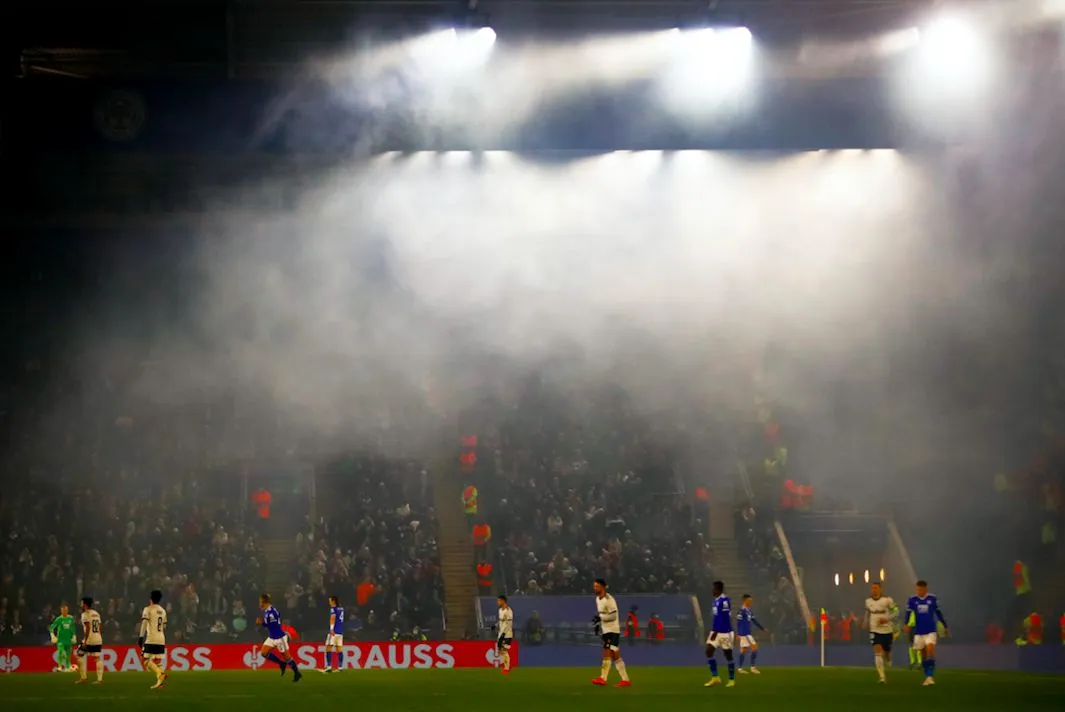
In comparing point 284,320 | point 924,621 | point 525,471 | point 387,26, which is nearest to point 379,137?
point 387,26

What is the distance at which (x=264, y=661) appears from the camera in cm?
3347

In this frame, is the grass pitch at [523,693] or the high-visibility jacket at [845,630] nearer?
the grass pitch at [523,693]

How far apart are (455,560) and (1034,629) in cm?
1734

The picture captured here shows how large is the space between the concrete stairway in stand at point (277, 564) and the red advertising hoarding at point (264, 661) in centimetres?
295

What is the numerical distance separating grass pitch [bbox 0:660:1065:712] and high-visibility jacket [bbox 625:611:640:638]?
257 inches

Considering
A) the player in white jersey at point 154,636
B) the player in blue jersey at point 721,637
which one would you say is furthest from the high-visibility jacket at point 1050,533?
the player in white jersey at point 154,636

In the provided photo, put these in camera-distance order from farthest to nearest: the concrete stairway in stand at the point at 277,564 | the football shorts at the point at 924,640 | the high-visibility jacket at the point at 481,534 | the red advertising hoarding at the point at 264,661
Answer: the high-visibility jacket at the point at 481,534
the concrete stairway in stand at the point at 277,564
the red advertising hoarding at the point at 264,661
the football shorts at the point at 924,640

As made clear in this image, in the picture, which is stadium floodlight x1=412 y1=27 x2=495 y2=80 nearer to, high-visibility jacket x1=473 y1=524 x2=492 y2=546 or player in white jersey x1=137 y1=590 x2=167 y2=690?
high-visibility jacket x1=473 y1=524 x2=492 y2=546

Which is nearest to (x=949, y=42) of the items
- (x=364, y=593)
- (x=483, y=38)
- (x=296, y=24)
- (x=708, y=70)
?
(x=708, y=70)

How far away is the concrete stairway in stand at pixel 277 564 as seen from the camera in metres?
36.9

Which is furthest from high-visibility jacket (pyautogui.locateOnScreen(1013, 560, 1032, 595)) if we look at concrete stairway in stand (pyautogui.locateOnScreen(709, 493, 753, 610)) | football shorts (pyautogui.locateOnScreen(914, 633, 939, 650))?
football shorts (pyautogui.locateOnScreen(914, 633, 939, 650))

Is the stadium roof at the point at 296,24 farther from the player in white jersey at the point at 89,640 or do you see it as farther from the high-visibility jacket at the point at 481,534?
the high-visibility jacket at the point at 481,534

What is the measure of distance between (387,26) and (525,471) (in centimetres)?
1546

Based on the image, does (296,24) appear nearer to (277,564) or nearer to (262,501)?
(262,501)
